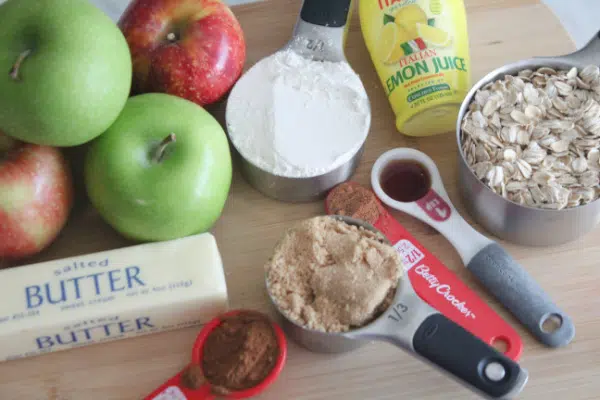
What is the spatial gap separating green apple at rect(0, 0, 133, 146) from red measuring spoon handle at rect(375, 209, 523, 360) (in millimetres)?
348

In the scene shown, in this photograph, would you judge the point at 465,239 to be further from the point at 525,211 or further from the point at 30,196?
the point at 30,196

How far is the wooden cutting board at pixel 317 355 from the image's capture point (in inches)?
28.7

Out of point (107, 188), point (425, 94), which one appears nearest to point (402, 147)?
point (425, 94)

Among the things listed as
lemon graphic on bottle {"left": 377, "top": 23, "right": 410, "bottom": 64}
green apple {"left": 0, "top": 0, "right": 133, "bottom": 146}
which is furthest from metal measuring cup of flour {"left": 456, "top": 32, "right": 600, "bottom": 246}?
green apple {"left": 0, "top": 0, "right": 133, "bottom": 146}

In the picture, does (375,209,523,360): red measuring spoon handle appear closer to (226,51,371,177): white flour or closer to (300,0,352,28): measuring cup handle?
(226,51,371,177): white flour

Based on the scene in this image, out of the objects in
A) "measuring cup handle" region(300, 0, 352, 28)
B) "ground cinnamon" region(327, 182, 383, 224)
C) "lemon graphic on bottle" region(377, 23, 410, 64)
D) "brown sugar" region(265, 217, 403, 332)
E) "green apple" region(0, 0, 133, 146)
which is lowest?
"ground cinnamon" region(327, 182, 383, 224)

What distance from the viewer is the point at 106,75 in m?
0.67

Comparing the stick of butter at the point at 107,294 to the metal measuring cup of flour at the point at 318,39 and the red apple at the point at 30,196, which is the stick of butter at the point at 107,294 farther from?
the metal measuring cup of flour at the point at 318,39

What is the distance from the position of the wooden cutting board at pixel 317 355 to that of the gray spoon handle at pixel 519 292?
0.02m

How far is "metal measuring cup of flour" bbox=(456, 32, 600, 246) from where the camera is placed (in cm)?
74

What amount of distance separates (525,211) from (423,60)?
0.23m

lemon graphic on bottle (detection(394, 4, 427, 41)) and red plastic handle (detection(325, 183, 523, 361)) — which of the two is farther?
lemon graphic on bottle (detection(394, 4, 427, 41))

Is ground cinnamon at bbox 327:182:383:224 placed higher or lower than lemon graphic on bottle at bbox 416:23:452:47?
lower

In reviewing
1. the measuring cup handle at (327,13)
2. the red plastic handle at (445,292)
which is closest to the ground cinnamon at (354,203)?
the red plastic handle at (445,292)
